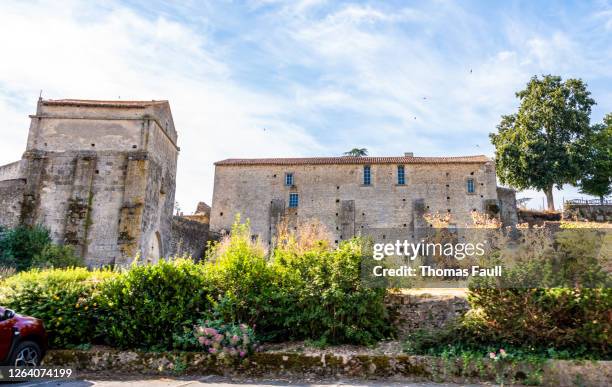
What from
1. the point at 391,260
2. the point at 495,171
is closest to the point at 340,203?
the point at 495,171

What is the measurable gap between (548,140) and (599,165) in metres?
4.28

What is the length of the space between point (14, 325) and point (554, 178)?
34.4m

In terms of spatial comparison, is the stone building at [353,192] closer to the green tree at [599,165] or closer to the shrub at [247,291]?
the green tree at [599,165]

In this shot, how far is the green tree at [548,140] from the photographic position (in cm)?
3256

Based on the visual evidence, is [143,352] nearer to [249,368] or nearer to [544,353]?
[249,368]

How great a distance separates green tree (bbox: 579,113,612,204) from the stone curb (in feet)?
105

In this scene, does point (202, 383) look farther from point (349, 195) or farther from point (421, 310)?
point (349, 195)

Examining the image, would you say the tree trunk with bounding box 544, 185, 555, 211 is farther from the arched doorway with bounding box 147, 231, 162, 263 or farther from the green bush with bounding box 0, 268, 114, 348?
the green bush with bounding box 0, 268, 114, 348

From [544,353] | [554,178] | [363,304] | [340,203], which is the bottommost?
[544,353]

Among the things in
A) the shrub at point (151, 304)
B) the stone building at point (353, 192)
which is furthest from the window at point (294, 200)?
the shrub at point (151, 304)

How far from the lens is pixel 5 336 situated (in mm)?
6484

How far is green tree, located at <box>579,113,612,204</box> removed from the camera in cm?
3319

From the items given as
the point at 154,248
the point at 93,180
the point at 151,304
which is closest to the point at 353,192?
the point at 154,248

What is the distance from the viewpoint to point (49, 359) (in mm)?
7418
